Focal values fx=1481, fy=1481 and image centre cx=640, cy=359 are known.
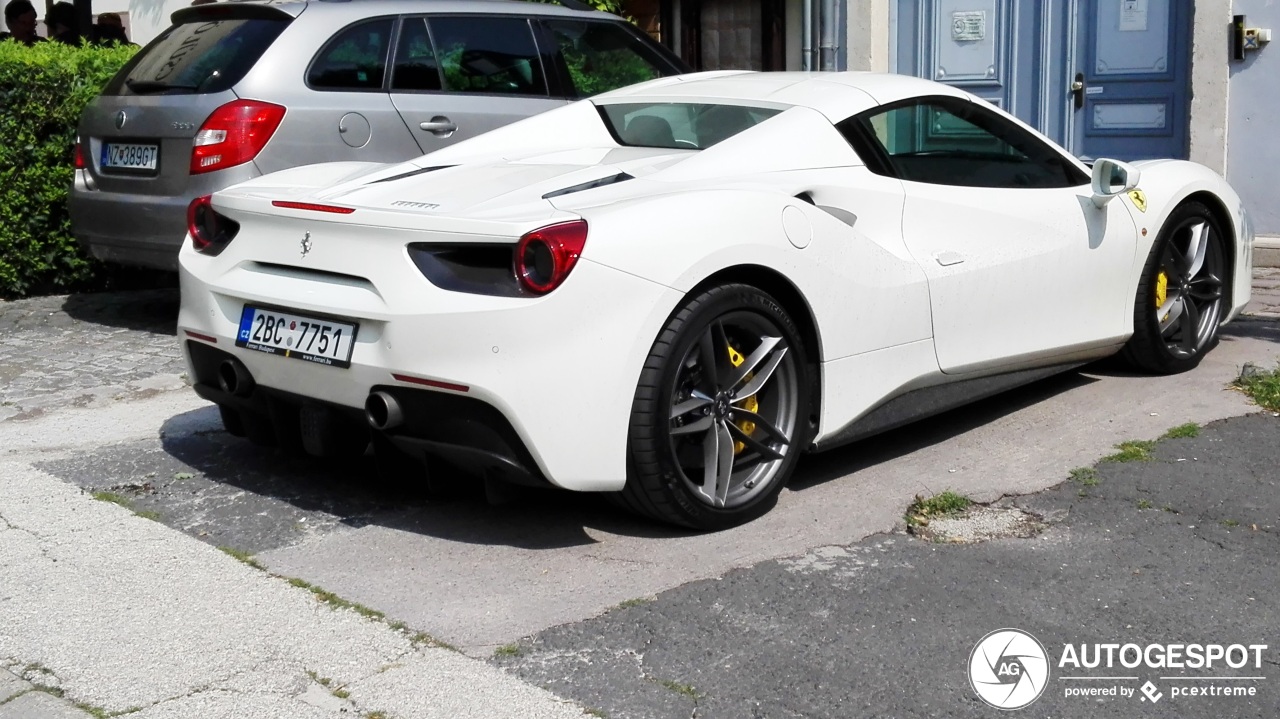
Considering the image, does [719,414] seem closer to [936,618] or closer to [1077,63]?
[936,618]

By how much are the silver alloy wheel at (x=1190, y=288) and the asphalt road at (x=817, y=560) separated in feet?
1.27

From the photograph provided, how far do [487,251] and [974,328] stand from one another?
1933mm

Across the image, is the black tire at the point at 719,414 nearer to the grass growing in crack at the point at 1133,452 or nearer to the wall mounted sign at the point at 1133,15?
the grass growing in crack at the point at 1133,452

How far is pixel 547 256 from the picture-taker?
3.93 m

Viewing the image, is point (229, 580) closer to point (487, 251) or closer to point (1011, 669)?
point (487, 251)

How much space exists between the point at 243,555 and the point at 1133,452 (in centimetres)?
302

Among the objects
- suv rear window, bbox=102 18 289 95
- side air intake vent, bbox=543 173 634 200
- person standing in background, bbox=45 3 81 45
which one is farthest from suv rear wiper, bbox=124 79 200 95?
person standing in background, bbox=45 3 81 45

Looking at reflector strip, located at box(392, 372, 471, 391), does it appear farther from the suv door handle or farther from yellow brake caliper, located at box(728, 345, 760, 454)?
the suv door handle

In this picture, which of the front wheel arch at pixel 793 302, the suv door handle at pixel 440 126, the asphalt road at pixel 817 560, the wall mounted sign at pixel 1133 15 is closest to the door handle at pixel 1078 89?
the wall mounted sign at pixel 1133 15

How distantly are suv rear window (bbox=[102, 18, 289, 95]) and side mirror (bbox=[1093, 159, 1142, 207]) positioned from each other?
394cm

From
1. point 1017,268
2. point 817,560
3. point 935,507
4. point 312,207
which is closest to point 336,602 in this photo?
point 312,207

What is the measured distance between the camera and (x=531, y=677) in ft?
11.2

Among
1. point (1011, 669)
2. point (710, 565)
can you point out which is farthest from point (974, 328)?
point (1011, 669)

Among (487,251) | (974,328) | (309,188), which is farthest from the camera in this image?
(974,328)
